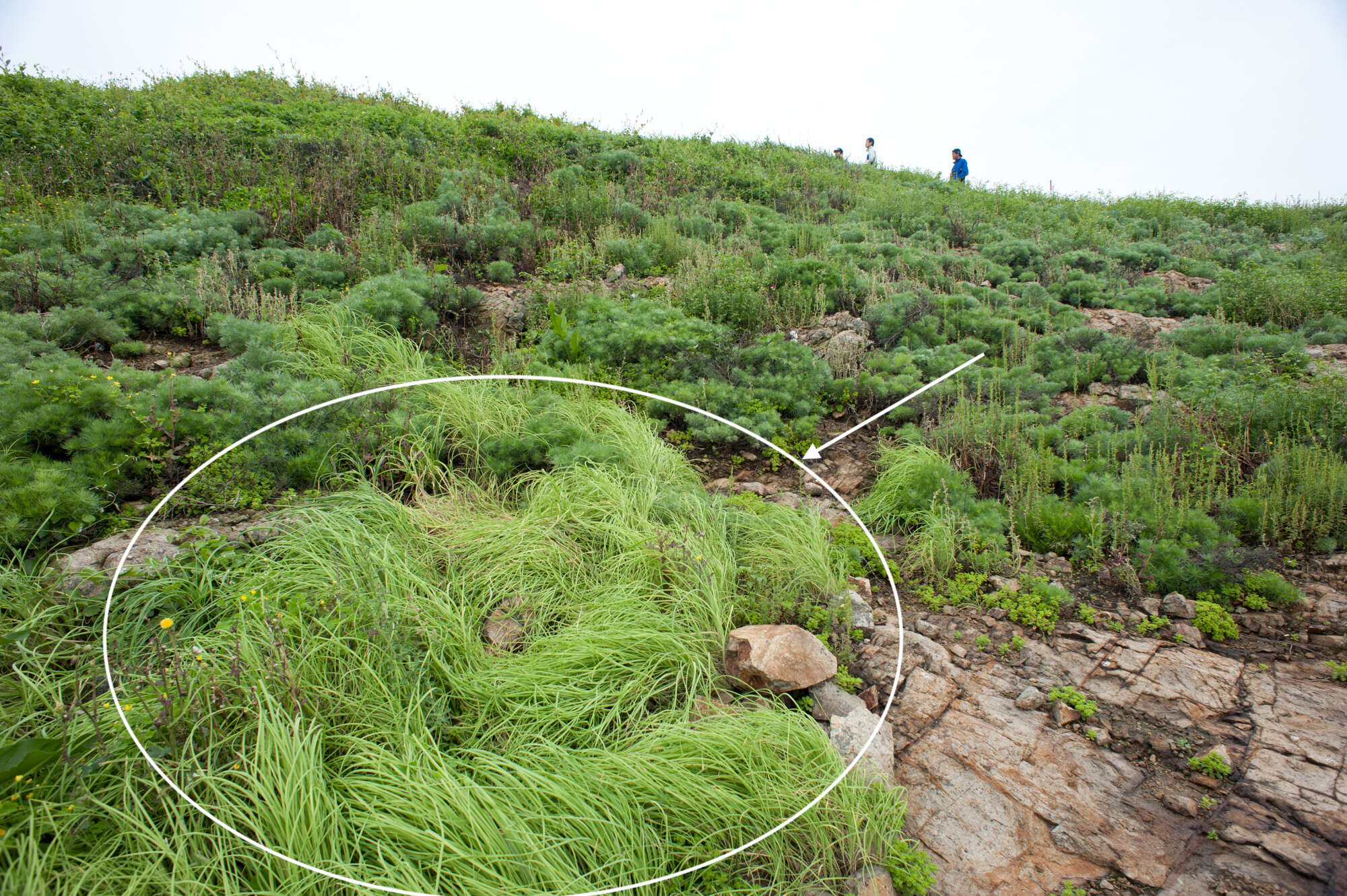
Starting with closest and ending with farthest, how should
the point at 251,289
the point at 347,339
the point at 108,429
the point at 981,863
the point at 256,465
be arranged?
the point at 981,863 < the point at 108,429 < the point at 256,465 < the point at 347,339 < the point at 251,289

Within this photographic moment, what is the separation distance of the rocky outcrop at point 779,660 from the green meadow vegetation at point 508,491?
11 centimetres

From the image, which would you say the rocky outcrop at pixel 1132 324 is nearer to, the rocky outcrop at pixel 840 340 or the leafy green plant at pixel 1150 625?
the rocky outcrop at pixel 840 340

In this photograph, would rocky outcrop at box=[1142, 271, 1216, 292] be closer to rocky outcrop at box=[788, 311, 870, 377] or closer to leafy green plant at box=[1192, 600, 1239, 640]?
rocky outcrop at box=[788, 311, 870, 377]

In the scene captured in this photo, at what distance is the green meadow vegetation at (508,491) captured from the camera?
2355 mm

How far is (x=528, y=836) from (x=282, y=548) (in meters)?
2.05

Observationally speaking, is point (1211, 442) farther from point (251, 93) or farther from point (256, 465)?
point (251, 93)

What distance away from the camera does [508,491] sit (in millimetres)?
4461

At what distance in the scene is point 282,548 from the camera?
337cm

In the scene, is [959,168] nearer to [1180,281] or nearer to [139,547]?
[1180,281]

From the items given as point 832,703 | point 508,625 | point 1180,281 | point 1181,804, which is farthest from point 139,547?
point 1180,281

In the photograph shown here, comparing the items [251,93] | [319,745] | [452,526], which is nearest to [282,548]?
[452,526]

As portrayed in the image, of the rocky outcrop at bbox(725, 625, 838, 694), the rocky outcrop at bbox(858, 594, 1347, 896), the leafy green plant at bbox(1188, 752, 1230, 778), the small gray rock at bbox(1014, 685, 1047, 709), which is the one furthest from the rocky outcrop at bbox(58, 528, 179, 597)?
the leafy green plant at bbox(1188, 752, 1230, 778)

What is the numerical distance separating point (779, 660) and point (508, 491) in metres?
2.23

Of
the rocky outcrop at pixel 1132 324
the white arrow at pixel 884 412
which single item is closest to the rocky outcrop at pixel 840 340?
the white arrow at pixel 884 412
